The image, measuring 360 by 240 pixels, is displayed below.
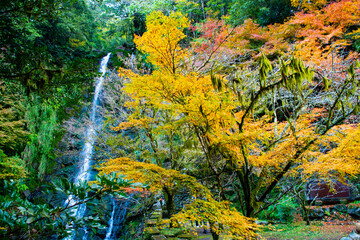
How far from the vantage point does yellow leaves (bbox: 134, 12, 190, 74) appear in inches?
164

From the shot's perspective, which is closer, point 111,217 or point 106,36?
point 111,217

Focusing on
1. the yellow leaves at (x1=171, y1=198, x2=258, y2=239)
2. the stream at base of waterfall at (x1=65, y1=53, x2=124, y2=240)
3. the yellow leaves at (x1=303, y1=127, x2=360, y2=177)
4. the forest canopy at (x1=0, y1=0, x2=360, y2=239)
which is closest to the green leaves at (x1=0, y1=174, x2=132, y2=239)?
the forest canopy at (x1=0, y1=0, x2=360, y2=239)

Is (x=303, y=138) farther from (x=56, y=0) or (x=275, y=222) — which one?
(x=275, y=222)

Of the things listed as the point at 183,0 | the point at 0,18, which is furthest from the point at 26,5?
the point at 183,0

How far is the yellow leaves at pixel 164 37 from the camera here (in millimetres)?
4176

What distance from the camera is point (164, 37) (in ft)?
14.2

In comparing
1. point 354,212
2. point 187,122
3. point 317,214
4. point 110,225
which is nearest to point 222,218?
point 187,122

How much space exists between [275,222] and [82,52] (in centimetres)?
1637

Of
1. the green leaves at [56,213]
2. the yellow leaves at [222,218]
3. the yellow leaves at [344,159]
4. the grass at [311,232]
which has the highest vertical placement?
the yellow leaves at [344,159]

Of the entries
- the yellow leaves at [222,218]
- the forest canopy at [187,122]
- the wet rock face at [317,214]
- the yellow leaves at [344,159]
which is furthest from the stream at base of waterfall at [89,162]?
the wet rock face at [317,214]

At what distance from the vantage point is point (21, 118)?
349 inches

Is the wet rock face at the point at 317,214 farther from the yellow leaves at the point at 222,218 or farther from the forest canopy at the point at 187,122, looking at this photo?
the yellow leaves at the point at 222,218

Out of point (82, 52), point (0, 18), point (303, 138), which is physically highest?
point (82, 52)

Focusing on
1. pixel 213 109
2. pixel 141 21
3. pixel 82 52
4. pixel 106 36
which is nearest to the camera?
pixel 213 109
